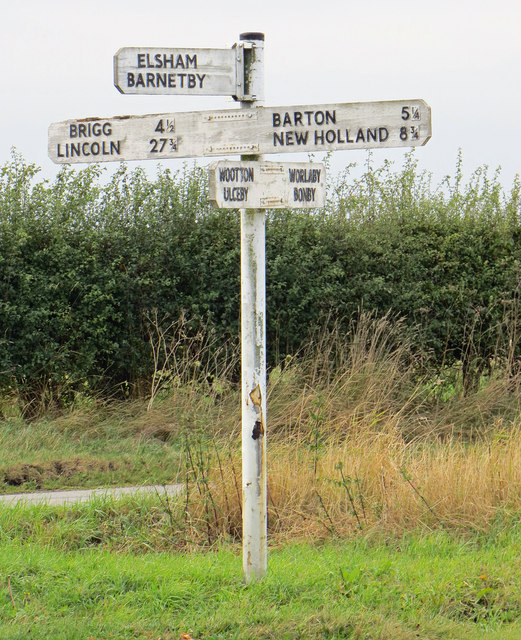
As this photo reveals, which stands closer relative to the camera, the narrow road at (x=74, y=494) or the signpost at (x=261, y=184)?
the signpost at (x=261, y=184)

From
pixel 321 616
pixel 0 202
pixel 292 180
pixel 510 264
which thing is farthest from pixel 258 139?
pixel 510 264

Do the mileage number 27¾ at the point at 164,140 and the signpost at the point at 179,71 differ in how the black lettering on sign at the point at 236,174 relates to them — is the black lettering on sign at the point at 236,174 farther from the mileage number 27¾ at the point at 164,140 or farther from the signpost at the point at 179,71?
the signpost at the point at 179,71

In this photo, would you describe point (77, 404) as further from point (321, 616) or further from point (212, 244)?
point (321, 616)

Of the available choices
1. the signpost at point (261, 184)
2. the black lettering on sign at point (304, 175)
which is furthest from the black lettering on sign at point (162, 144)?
the black lettering on sign at point (304, 175)

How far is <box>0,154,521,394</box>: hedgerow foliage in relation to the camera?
11.0 meters

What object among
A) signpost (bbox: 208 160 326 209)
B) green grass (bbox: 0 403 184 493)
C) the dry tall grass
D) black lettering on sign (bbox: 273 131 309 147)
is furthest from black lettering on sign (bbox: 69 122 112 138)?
green grass (bbox: 0 403 184 493)

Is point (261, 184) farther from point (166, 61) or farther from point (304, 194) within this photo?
point (166, 61)

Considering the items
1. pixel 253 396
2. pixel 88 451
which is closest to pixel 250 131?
pixel 253 396

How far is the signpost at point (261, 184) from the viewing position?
473 centimetres

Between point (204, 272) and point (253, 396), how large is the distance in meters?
6.57

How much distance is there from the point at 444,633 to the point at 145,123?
3.35 metres

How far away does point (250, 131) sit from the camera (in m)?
4.86

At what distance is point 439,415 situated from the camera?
34.9 feet

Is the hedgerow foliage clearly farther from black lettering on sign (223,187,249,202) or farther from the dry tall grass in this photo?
black lettering on sign (223,187,249,202)
